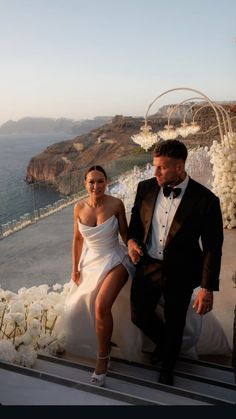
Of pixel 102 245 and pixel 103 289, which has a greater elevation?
pixel 102 245

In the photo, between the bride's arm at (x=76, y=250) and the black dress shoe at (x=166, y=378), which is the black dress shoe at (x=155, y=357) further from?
the bride's arm at (x=76, y=250)

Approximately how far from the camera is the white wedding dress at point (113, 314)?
10.0 feet

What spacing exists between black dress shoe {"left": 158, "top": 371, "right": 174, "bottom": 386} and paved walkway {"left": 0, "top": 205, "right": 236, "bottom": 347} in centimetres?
89

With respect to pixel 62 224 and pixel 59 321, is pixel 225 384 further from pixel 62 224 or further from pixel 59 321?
pixel 62 224

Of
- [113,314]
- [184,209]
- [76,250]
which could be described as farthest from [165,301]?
[76,250]

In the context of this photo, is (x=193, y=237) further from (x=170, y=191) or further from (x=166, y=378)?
(x=166, y=378)

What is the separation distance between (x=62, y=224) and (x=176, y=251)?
607 centimetres

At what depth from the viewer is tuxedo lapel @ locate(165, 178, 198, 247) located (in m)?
2.67

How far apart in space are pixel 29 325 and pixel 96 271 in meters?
0.61

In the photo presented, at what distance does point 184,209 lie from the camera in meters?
2.67

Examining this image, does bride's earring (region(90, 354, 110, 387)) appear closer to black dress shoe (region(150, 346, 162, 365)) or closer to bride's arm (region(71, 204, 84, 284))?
black dress shoe (region(150, 346, 162, 365))

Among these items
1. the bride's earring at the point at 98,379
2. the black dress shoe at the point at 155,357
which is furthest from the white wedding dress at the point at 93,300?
the bride's earring at the point at 98,379

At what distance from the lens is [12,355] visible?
2783mm

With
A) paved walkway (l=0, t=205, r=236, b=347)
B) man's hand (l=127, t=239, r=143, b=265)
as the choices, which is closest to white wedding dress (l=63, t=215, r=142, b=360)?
man's hand (l=127, t=239, r=143, b=265)
